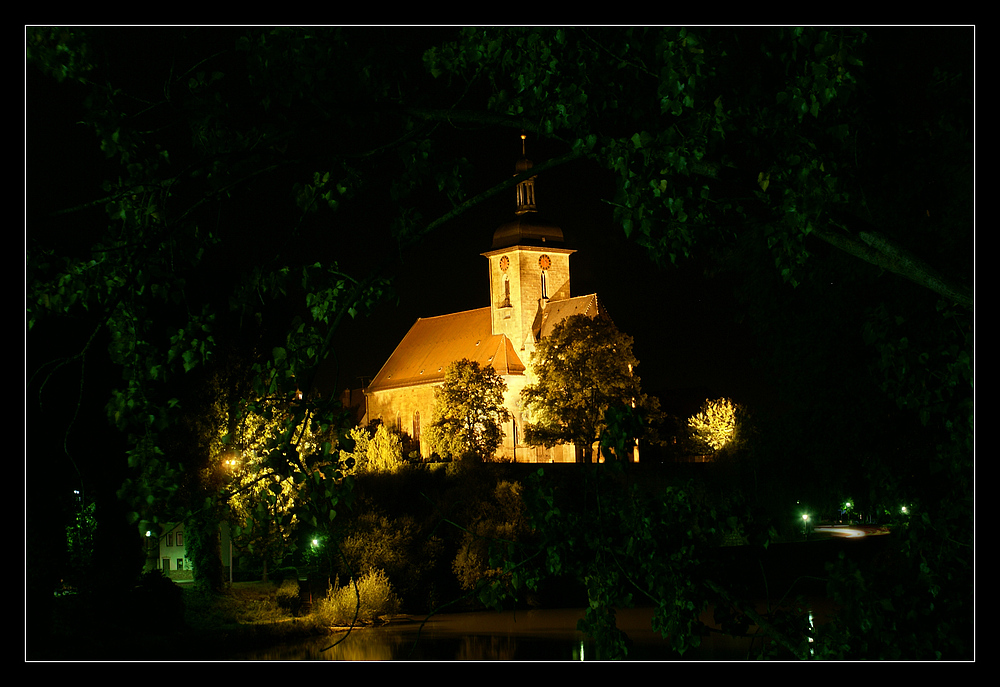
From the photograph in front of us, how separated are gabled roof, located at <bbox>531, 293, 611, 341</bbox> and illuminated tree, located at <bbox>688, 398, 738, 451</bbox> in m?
8.36

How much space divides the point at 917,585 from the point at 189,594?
23.6 meters

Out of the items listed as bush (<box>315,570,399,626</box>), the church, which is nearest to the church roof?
the church

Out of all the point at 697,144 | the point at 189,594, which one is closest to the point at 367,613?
the point at 189,594

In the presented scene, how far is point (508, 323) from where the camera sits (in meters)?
71.3

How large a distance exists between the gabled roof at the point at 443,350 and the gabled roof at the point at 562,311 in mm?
2249

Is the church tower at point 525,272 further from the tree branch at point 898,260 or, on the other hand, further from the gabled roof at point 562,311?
the tree branch at point 898,260

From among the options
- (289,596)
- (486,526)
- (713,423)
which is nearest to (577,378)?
(713,423)

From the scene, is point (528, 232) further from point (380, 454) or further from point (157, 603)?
point (157, 603)

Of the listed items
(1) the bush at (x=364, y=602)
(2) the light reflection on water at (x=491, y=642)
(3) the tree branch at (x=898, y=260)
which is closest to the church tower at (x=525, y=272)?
(2) the light reflection on water at (x=491, y=642)

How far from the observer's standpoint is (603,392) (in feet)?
176

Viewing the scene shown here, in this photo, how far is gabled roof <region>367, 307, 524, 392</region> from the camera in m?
70.1

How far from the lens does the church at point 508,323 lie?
69250mm

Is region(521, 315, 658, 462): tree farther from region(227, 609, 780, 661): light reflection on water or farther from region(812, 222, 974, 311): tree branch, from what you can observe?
region(812, 222, 974, 311): tree branch

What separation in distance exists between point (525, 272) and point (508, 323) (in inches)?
139
